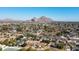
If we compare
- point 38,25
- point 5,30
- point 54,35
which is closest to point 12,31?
point 5,30

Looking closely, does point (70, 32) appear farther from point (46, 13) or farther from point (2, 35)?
point (2, 35)

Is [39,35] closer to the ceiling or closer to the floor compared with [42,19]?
closer to the floor

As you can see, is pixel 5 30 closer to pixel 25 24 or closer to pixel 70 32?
pixel 25 24

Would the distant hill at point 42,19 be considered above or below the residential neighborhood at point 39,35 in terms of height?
above

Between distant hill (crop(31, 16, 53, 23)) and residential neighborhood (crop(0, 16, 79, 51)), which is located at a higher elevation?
distant hill (crop(31, 16, 53, 23))
